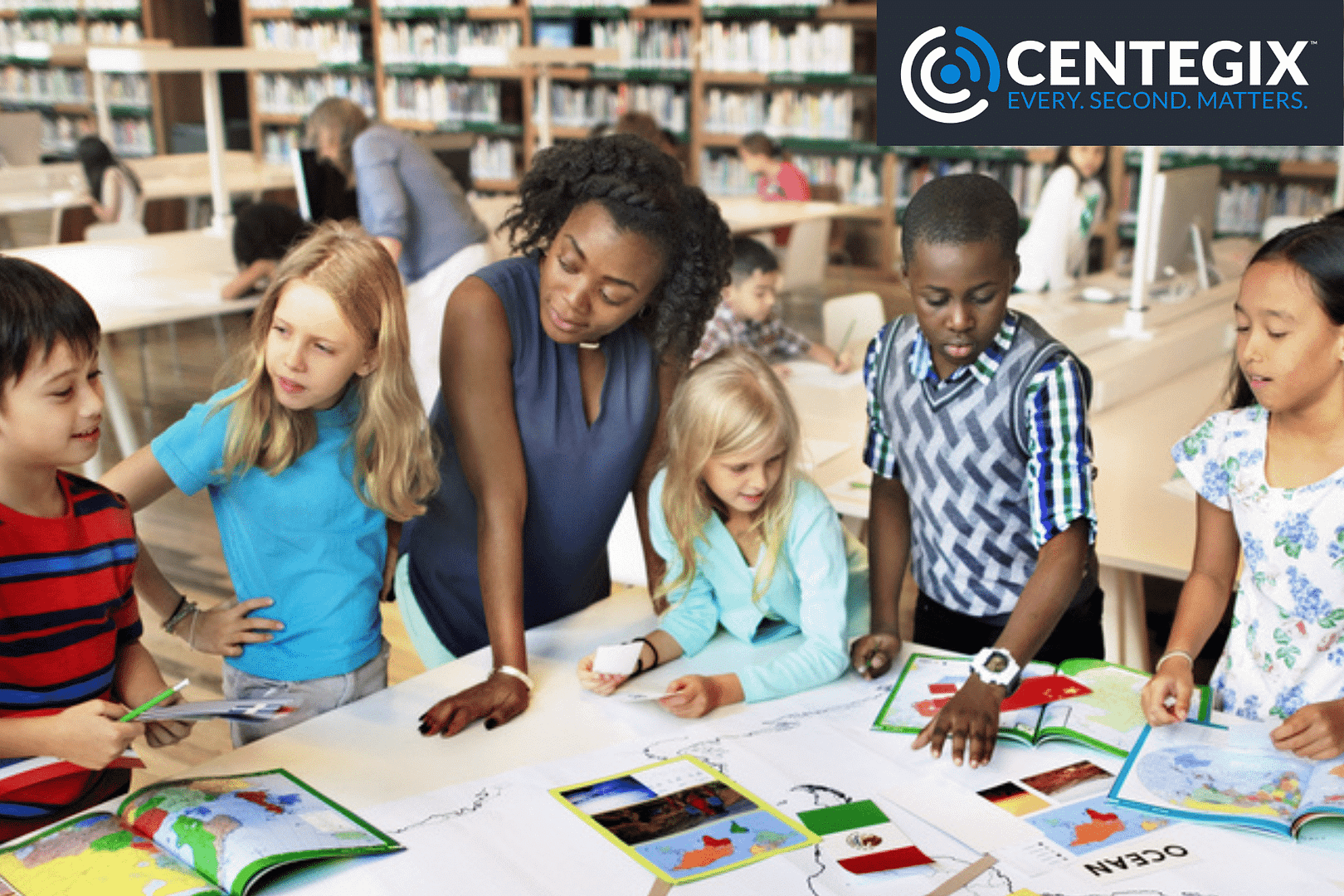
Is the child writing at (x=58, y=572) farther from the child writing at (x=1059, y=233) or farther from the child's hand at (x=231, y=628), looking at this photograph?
the child writing at (x=1059, y=233)

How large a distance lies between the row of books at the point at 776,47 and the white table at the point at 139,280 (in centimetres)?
414

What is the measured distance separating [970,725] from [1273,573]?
0.47 metres

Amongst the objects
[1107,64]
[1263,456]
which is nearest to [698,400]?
[1263,456]

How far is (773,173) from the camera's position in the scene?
7.03 meters

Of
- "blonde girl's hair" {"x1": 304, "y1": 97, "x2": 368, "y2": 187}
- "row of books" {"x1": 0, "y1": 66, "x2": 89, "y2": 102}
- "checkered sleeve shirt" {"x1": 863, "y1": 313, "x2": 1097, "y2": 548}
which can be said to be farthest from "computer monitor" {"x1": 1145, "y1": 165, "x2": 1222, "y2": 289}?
"row of books" {"x1": 0, "y1": 66, "x2": 89, "y2": 102}

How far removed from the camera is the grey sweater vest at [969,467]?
5.26 feet

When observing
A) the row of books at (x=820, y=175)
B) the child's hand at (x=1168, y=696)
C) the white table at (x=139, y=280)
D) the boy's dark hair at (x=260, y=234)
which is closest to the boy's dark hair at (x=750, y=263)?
the boy's dark hair at (x=260, y=234)

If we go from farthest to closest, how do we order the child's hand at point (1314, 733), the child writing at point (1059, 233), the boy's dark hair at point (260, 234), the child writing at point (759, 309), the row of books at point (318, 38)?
the row of books at point (318, 38) → the boy's dark hair at point (260, 234) → the child writing at point (1059, 233) → the child writing at point (759, 309) → the child's hand at point (1314, 733)

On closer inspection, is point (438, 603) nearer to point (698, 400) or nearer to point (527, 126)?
point (698, 400)

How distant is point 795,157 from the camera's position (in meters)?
8.54

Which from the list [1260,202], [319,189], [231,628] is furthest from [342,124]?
[1260,202]

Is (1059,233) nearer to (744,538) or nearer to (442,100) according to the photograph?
(744,538)

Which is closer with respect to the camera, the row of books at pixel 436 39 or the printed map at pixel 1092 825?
the printed map at pixel 1092 825

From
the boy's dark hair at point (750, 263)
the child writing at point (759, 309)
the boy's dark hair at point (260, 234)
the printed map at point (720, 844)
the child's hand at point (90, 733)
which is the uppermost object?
the boy's dark hair at point (260, 234)
